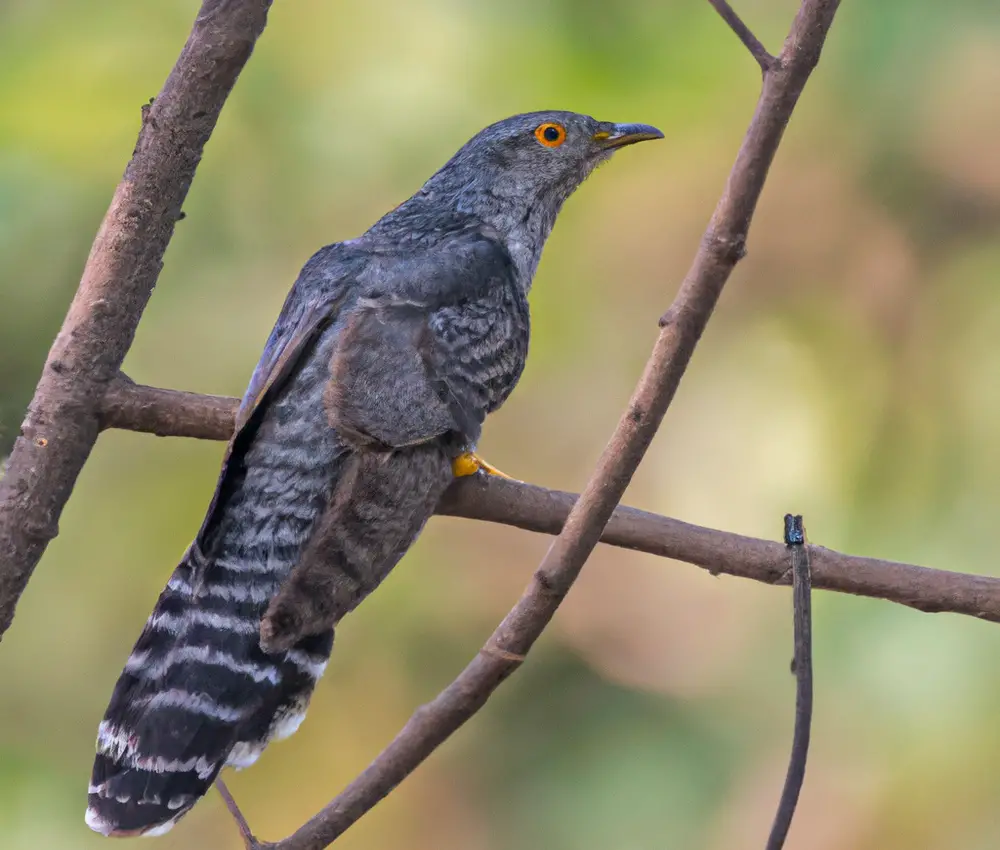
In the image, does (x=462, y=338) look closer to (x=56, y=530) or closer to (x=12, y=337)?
(x=56, y=530)

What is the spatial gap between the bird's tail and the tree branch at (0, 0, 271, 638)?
0.40m

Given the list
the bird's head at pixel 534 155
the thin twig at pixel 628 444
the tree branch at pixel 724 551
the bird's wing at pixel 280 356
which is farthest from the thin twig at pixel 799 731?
the bird's head at pixel 534 155

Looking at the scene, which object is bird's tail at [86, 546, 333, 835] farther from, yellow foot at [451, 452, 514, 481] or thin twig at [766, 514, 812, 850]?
thin twig at [766, 514, 812, 850]

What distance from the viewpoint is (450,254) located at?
10.6ft

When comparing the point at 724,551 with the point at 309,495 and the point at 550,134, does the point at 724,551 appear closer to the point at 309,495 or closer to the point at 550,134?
the point at 309,495

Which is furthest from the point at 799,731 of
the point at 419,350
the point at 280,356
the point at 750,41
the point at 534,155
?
the point at 534,155

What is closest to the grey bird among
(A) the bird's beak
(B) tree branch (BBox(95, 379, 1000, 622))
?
(B) tree branch (BBox(95, 379, 1000, 622))

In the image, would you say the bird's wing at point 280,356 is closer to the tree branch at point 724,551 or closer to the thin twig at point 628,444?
the tree branch at point 724,551

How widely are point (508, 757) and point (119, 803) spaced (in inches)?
118

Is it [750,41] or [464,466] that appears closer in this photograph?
[750,41]

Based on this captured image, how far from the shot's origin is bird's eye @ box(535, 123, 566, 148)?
3.81 meters

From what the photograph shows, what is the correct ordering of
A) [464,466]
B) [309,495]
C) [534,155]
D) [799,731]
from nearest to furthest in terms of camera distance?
[799,731] < [309,495] < [464,466] < [534,155]

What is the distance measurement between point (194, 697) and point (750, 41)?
160cm

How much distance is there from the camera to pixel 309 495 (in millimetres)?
2674
